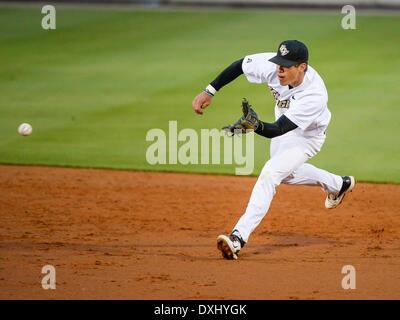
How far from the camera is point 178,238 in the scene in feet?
23.7

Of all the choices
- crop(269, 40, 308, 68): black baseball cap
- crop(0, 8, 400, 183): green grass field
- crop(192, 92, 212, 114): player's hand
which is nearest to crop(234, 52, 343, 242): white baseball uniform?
crop(269, 40, 308, 68): black baseball cap

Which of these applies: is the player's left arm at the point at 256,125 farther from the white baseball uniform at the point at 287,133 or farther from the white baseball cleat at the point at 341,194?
the white baseball cleat at the point at 341,194

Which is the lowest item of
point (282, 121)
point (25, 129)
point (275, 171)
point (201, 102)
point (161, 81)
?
point (275, 171)

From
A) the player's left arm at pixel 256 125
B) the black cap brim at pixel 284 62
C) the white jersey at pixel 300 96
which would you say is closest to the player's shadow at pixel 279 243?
the white jersey at pixel 300 96

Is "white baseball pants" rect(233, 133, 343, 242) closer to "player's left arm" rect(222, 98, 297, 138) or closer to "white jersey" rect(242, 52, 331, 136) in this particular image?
"white jersey" rect(242, 52, 331, 136)

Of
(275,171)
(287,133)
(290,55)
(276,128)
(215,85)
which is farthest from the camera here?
(215,85)

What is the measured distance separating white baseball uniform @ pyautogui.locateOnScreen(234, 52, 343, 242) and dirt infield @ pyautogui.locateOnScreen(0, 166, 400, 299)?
0.50 metres

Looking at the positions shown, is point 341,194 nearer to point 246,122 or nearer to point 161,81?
point 246,122

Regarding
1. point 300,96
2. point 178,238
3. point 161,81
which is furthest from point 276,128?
point 161,81

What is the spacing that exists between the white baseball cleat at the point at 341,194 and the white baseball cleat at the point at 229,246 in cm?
164

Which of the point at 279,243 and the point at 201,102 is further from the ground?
the point at 201,102

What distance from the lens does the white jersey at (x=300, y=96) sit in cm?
645

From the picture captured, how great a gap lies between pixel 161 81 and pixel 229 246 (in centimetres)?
737

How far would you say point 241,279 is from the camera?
6.00 meters
